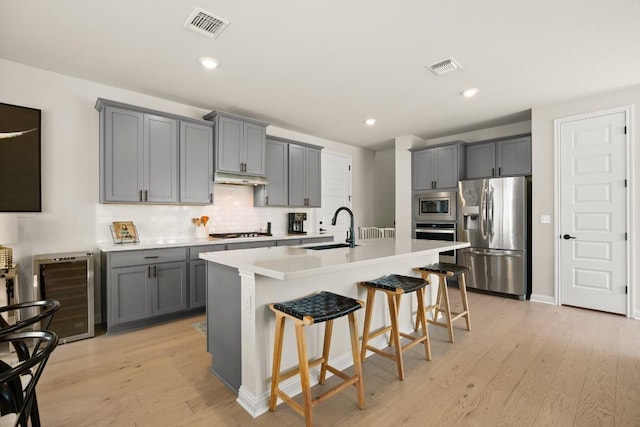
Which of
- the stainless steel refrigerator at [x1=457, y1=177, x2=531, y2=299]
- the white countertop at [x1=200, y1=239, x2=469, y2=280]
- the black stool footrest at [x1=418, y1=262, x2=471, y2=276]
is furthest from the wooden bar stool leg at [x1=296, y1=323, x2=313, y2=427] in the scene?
the stainless steel refrigerator at [x1=457, y1=177, x2=531, y2=299]

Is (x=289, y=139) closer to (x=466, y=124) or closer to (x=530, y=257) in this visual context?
(x=466, y=124)

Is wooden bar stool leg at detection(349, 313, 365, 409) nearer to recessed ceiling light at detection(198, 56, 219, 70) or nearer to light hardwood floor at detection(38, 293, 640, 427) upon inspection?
light hardwood floor at detection(38, 293, 640, 427)

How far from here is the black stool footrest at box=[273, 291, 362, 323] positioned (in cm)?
171

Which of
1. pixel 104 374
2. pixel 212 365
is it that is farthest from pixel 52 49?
pixel 212 365

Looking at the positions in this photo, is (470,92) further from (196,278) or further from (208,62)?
(196,278)

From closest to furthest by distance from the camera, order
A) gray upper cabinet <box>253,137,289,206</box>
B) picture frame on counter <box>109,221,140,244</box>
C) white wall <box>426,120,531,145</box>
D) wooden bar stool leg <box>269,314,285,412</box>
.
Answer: wooden bar stool leg <box>269,314,285,412</box>
picture frame on counter <box>109,221,140,244</box>
gray upper cabinet <box>253,137,289,206</box>
white wall <box>426,120,531,145</box>

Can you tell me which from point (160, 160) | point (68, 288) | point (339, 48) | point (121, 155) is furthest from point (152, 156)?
point (339, 48)

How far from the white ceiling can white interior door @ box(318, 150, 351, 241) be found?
195 centimetres

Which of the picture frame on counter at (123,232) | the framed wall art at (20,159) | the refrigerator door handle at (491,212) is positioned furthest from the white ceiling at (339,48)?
the picture frame on counter at (123,232)

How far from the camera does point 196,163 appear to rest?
387cm

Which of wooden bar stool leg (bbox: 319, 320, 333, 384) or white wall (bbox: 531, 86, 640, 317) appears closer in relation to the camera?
wooden bar stool leg (bbox: 319, 320, 333, 384)

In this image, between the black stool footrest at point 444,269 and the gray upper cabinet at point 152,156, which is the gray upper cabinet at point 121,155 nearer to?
the gray upper cabinet at point 152,156

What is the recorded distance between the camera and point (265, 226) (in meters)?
5.02

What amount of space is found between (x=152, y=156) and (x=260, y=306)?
2532 mm
